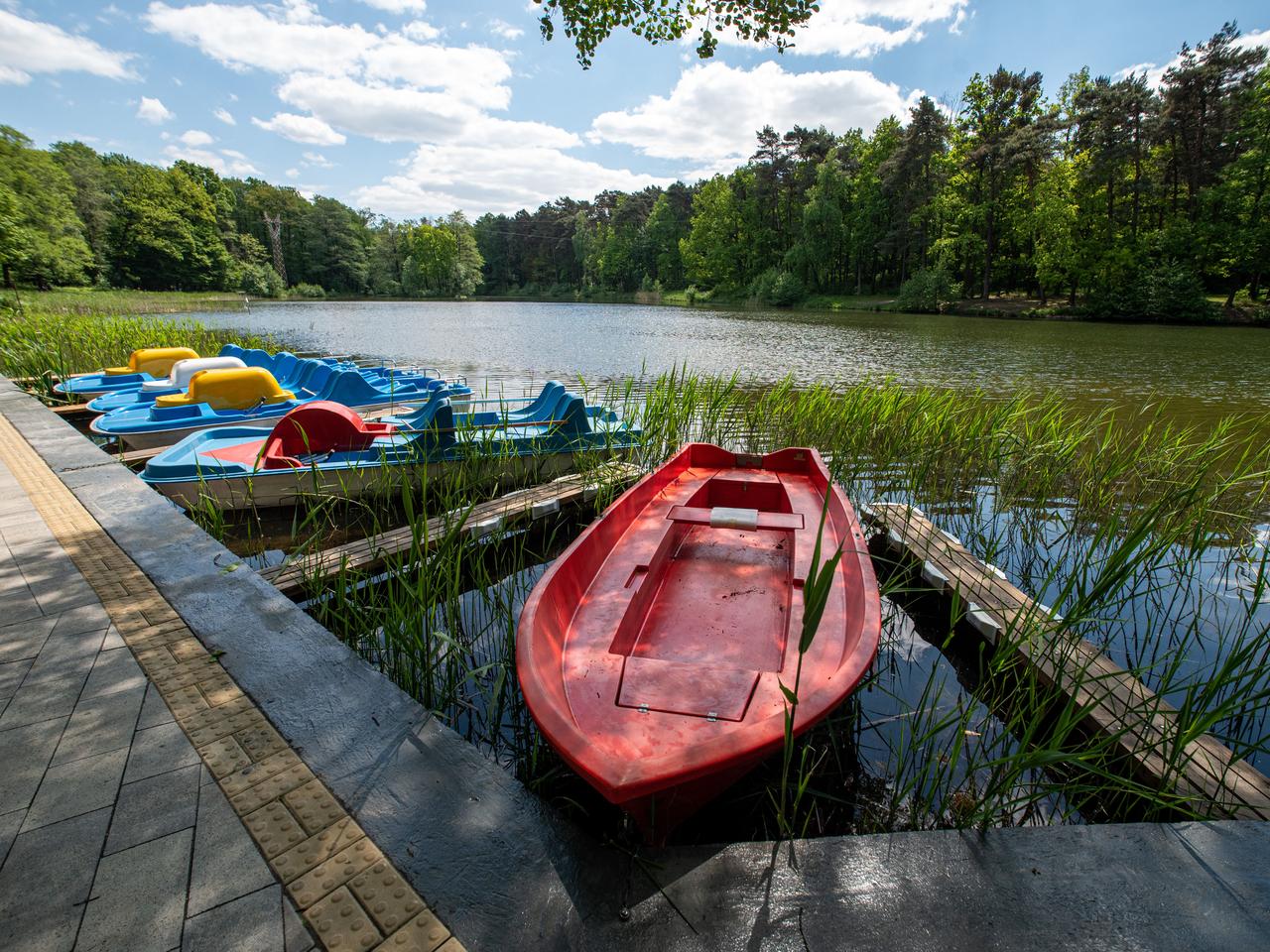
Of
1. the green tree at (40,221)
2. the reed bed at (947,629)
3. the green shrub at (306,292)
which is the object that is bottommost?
the reed bed at (947,629)

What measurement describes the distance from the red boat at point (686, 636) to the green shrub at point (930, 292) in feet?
120

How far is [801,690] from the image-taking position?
2.12 m

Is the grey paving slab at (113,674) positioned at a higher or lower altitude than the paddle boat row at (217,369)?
lower

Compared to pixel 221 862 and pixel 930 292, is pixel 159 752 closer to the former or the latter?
pixel 221 862

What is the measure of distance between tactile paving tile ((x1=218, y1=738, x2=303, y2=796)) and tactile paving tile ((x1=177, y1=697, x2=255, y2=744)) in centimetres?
23

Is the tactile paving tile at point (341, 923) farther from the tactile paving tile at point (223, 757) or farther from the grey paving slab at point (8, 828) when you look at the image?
the grey paving slab at point (8, 828)

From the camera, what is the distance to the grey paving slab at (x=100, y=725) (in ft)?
6.36

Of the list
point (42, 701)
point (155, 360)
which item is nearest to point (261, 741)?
point (42, 701)

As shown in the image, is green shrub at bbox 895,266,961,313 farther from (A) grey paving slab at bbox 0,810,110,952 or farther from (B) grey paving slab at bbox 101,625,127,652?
(A) grey paving slab at bbox 0,810,110,952

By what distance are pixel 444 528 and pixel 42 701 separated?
2.22 metres

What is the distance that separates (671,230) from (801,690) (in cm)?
6987

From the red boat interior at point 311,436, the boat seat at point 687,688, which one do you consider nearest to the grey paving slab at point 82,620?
the boat seat at point 687,688

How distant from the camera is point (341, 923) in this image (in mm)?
1405

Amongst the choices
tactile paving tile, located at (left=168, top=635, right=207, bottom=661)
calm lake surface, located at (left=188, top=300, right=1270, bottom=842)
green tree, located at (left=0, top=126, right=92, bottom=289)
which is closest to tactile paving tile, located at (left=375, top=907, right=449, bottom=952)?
calm lake surface, located at (left=188, top=300, right=1270, bottom=842)
